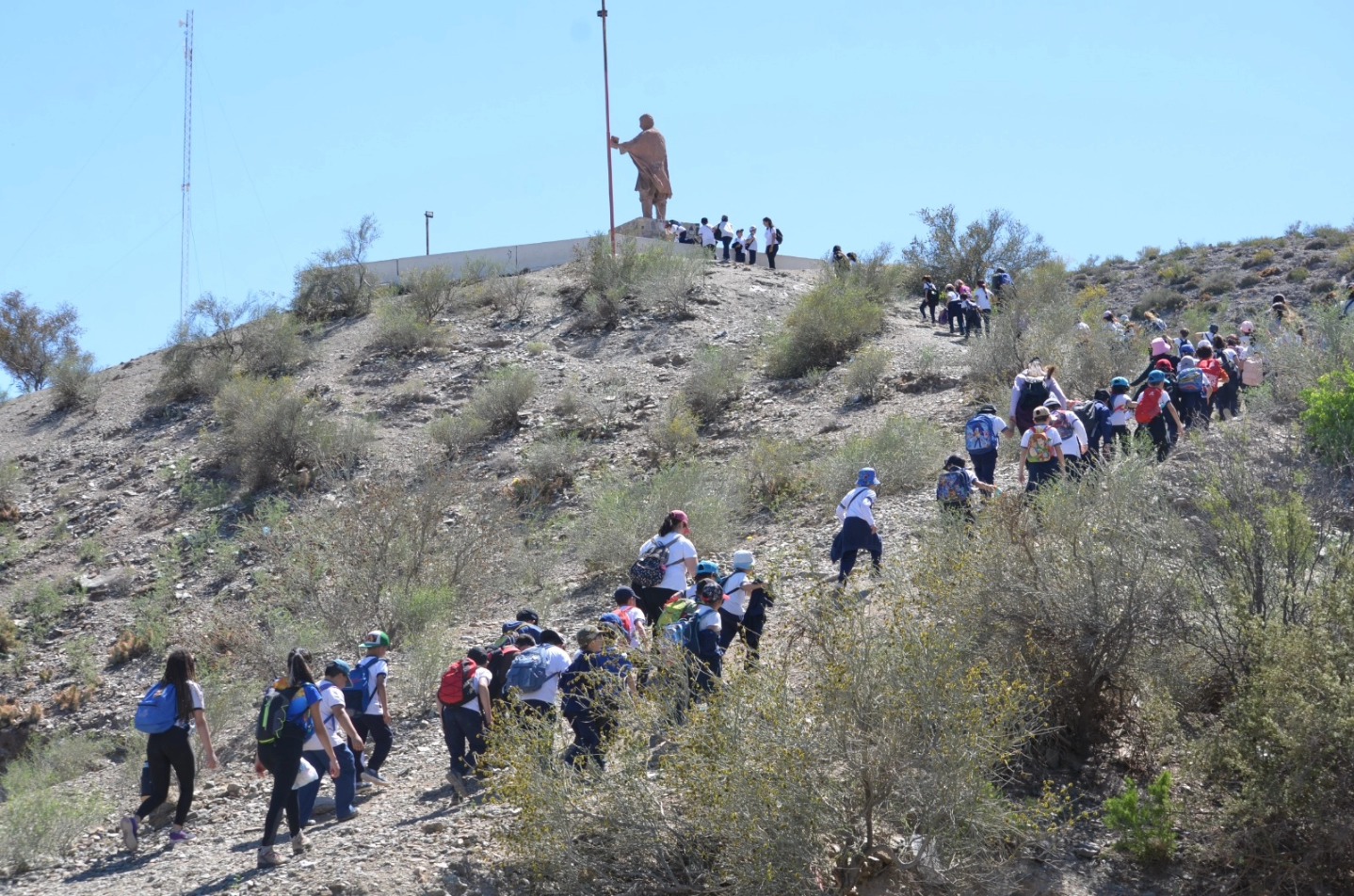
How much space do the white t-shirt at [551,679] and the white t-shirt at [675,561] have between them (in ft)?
6.52

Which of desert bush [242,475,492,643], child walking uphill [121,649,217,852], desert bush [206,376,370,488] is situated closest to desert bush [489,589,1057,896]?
child walking uphill [121,649,217,852]

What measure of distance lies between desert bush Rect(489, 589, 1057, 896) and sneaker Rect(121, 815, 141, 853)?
384 cm

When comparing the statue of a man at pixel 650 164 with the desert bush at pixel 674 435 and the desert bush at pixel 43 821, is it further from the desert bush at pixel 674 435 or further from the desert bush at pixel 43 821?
the desert bush at pixel 43 821

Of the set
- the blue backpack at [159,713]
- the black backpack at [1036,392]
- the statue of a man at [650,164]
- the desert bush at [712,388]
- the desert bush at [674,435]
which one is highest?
the statue of a man at [650,164]

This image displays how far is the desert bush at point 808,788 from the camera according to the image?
23.8ft

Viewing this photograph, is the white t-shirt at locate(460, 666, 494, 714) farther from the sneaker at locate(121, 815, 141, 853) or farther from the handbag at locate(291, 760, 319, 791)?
the sneaker at locate(121, 815, 141, 853)

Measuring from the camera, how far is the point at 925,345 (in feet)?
88.8

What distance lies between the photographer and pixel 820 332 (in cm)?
2667

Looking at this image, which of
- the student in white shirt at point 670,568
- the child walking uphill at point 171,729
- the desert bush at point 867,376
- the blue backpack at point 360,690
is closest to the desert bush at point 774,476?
the desert bush at point 867,376

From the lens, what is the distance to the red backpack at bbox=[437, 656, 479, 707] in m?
9.72

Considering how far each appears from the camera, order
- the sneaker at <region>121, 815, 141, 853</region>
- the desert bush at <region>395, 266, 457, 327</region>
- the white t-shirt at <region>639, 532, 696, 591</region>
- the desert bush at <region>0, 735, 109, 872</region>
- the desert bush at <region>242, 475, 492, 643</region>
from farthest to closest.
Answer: the desert bush at <region>395, 266, 457, 327</region>, the desert bush at <region>242, 475, 492, 643</region>, the white t-shirt at <region>639, 532, 696, 591</region>, the desert bush at <region>0, 735, 109, 872</region>, the sneaker at <region>121, 815, 141, 853</region>

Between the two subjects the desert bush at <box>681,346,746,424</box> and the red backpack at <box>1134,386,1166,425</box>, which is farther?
the desert bush at <box>681,346,746,424</box>

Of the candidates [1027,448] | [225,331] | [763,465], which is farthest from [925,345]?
[225,331]

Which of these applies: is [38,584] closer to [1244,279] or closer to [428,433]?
[428,433]
